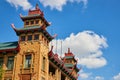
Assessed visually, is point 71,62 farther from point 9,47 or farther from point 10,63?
point 10,63

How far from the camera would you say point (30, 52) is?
4234 cm

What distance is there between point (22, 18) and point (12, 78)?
11.3 metres

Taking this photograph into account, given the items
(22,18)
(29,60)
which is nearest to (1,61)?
(29,60)

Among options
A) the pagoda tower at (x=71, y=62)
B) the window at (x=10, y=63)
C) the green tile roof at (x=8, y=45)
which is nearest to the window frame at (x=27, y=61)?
the window at (x=10, y=63)

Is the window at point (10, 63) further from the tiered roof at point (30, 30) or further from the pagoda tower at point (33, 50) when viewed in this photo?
the tiered roof at point (30, 30)

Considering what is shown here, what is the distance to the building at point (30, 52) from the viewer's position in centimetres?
4144

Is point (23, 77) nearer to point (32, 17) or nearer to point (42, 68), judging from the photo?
point (42, 68)

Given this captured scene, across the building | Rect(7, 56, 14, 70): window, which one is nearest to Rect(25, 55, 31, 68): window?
the building

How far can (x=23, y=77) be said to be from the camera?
136 ft

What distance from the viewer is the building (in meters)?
41.4

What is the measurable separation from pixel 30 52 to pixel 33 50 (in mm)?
600

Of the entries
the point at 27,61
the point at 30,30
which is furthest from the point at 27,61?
the point at 30,30

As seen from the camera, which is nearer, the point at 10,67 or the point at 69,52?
the point at 10,67

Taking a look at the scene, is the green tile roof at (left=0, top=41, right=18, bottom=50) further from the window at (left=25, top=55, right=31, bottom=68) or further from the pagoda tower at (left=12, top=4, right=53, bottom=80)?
the window at (left=25, top=55, right=31, bottom=68)
